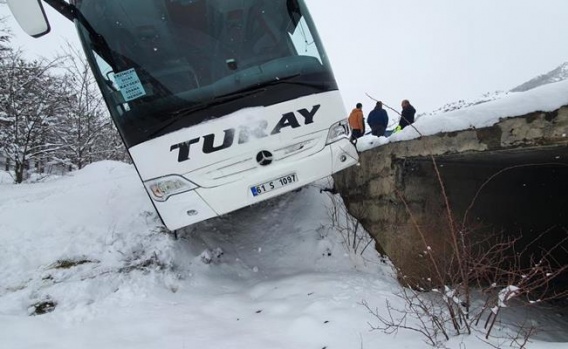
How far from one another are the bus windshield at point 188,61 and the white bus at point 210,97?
11 mm

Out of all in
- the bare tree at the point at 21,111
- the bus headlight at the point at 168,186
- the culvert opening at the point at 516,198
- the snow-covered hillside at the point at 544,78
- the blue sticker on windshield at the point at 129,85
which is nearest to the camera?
the bus headlight at the point at 168,186

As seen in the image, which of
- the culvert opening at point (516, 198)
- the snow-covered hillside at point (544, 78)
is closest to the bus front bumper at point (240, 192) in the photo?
the culvert opening at point (516, 198)

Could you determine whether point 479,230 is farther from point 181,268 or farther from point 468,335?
point 181,268

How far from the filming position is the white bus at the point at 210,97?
3383mm

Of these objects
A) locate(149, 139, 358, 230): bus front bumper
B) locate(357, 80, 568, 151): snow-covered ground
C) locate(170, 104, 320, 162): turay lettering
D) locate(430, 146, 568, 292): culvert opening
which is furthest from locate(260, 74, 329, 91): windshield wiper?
locate(430, 146, 568, 292): culvert opening

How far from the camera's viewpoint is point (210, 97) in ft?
11.4

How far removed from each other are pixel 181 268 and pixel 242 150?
1765 millimetres

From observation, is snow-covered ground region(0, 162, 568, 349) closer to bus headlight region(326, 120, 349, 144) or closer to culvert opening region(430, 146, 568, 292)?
culvert opening region(430, 146, 568, 292)

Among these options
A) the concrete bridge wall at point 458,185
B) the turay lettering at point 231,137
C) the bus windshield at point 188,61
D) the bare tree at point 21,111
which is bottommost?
the concrete bridge wall at point 458,185

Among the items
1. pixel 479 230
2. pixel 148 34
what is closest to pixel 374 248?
pixel 479 230

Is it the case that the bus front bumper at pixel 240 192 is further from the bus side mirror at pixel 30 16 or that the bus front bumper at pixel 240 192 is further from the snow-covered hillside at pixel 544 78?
the snow-covered hillside at pixel 544 78

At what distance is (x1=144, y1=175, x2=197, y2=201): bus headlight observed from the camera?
11.1 feet

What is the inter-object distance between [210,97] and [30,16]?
182 centimetres

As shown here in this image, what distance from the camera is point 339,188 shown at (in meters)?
5.54
